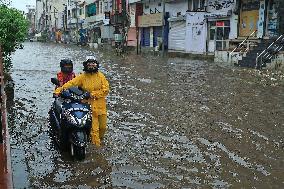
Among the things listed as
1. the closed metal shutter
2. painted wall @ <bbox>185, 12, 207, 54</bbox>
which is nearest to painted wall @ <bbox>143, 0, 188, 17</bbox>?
the closed metal shutter

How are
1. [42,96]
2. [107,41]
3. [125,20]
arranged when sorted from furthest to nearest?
[107,41] < [125,20] < [42,96]

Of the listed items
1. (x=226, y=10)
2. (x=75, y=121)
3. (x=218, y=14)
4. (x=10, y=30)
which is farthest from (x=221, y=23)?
(x=75, y=121)

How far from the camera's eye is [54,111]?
756cm

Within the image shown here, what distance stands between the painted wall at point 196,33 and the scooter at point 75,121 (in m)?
28.2

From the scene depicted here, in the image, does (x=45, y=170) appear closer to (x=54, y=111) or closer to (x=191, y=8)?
(x=54, y=111)

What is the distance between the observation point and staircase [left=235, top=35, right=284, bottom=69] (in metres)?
22.3

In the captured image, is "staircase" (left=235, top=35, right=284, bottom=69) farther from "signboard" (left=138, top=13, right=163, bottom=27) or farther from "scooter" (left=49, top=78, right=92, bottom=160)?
"signboard" (left=138, top=13, right=163, bottom=27)

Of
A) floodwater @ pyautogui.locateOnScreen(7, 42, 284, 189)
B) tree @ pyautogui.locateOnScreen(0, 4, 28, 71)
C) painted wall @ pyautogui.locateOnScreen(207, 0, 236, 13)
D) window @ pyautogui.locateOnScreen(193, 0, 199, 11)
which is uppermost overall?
window @ pyautogui.locateOnScreen(193, 0, 199, 11)

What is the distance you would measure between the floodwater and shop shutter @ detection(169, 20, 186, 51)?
24.5 meters

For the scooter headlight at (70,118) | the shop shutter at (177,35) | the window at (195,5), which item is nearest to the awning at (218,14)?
the window at (195,5)

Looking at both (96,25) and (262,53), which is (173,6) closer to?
(262,53)

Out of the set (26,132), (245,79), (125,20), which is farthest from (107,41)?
(26,132)

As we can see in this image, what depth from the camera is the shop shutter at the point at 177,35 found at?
3794 centimetres

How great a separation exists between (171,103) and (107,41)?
→ 50042 mm
